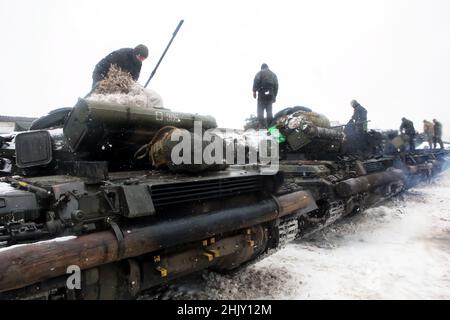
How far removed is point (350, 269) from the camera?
15.4ft

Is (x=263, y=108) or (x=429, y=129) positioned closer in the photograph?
(x=263, y=108)

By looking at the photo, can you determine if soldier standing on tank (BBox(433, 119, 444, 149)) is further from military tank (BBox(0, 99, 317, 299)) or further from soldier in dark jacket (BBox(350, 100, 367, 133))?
military tank (BBox(0, 99, 317, 299))

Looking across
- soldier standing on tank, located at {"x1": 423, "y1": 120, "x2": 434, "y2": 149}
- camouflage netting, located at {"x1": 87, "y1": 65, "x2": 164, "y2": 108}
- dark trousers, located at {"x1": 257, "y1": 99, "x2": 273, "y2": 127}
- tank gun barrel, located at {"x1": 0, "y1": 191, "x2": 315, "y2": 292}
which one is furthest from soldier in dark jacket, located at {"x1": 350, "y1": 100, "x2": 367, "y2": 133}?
soldier standing on tank, located at {"x1": 423, "y1": 120, "x2": 434, "y2": 149}

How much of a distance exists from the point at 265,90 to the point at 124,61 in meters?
5.03

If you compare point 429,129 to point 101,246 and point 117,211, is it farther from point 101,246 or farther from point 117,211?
point 101,246

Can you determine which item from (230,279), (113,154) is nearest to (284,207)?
(230,279)

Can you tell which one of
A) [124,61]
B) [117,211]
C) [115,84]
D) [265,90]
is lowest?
[117,211]

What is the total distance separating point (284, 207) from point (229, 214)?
3.19 ft

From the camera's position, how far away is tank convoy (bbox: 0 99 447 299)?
235cm

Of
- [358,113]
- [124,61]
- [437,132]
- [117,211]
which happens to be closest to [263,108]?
[358,113]

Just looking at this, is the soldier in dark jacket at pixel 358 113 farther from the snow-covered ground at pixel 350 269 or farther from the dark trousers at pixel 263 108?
the snow-covered ground at pixel 350 269

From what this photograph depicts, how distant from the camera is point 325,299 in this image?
3711 mm
